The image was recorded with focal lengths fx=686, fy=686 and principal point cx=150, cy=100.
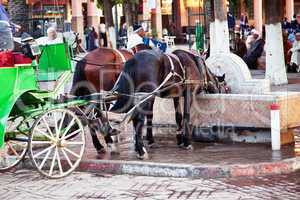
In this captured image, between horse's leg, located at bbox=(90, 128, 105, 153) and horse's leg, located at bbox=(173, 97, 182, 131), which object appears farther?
horse's leg, located at bbox=(173, 97, 182, 131)

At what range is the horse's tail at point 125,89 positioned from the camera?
10.3 metres

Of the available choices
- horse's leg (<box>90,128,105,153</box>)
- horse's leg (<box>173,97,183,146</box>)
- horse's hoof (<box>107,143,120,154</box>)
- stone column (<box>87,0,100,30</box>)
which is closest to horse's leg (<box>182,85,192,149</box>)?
horse's leg (<box>173,97,183,146</box>)

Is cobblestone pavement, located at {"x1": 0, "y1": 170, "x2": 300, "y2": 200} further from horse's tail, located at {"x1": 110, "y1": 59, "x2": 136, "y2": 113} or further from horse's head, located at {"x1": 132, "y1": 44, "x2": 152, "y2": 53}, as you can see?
horse's head, located at {"x1": 132, "y1": 44, "x2": 152, "y2": 53}

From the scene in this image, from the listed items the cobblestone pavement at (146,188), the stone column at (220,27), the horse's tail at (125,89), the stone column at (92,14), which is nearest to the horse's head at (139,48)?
the horse's tail at (125,89)

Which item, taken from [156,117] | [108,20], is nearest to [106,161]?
[156,117]

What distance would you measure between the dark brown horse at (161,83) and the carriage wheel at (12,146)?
1481mm

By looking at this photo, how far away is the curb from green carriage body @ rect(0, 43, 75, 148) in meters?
1.22

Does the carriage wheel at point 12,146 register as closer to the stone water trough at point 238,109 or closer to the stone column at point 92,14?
the stone water trough at point 238,109

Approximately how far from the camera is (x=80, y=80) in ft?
36.1

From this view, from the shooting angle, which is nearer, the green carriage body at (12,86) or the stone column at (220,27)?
the green carriage body at (12,86)

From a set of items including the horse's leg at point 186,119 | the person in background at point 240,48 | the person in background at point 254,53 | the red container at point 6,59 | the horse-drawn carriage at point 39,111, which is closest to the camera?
the horse-drawn carriage at point 39,111

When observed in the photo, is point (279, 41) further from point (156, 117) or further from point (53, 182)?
point (53, 182)

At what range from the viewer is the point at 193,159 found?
33.3ft

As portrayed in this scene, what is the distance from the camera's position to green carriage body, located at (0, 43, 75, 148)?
29.0 feet
